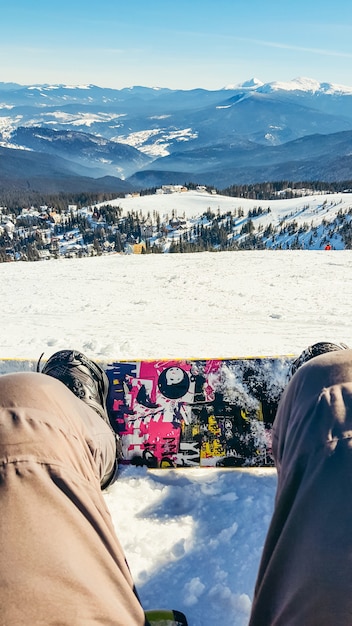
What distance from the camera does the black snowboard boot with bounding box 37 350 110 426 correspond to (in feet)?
11.5

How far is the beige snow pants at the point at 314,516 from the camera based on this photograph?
4.67 ft

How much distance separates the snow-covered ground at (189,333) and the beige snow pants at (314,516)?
1.02m

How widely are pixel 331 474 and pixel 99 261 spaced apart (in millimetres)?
14120

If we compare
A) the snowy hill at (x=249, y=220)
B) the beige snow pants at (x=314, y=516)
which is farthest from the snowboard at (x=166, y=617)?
the snowy hill at (x=249, y=220)

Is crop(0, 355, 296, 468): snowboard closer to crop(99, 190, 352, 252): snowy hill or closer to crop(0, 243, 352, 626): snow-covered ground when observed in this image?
crop(0, 243, 352, 626): snow-covered ground

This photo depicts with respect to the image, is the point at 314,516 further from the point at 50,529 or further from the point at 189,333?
the point at 189,333

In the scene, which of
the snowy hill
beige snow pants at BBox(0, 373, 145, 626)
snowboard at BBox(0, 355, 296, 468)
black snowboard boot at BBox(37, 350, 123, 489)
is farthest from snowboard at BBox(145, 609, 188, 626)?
the snowy hill

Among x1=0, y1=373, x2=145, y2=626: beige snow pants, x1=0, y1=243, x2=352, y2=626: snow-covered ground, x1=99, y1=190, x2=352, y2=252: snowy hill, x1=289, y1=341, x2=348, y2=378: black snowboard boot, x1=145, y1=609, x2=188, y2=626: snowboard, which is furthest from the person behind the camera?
x1=99, y1=190, x2=352, y2=252: snowy hill

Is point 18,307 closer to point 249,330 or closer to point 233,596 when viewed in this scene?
point 249,330

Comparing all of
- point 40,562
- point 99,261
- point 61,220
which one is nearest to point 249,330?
point 40,562

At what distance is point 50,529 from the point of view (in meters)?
1.55

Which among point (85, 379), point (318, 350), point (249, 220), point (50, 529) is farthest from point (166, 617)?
point (249, 220)

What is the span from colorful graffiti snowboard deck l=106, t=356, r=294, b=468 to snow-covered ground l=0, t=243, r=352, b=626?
18 cm

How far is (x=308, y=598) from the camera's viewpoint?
1447 mm
